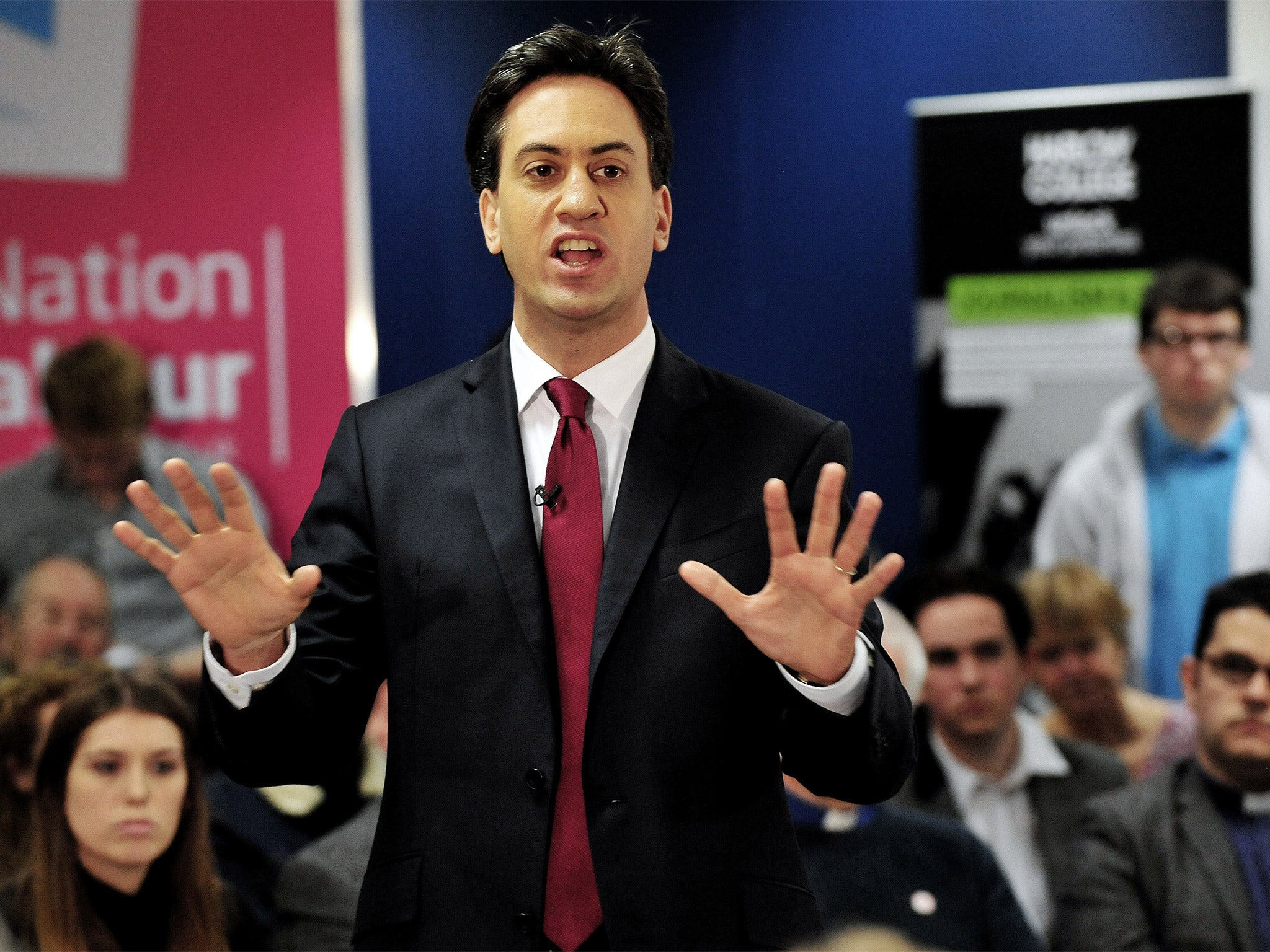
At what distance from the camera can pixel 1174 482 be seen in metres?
4.05

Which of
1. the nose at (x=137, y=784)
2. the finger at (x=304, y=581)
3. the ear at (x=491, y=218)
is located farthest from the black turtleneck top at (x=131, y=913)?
Answer: the ear at (x=491, y=218)

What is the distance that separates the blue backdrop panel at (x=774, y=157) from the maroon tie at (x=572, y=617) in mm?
369

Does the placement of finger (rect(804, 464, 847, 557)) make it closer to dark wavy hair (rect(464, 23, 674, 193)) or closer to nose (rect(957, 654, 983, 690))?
dark wavy hair (rect(464, 23, 674, 193))

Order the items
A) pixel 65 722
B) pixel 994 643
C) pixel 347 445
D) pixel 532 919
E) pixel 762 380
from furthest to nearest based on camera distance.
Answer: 1. pixel 994 643
2. pixel 65 722
3. pixel 762 380
4. pixel 347 445
5. pixel 532 919

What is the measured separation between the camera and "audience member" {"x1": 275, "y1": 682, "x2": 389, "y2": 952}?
282 cm

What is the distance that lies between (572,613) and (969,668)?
93.5 inches

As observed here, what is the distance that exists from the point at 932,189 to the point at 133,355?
2.14 meters

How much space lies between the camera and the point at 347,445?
1561 millimetres

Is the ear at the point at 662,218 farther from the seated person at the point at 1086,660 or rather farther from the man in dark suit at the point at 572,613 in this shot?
the seated person at the point at 1086,660

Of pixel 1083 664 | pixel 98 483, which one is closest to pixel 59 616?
pixel 98 483

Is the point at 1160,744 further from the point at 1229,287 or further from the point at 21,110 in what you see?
the point at 21,110

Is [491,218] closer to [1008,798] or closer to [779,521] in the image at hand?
[779,521]

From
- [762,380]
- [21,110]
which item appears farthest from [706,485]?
[21,110]

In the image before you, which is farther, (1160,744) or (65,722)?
(1160,744)
